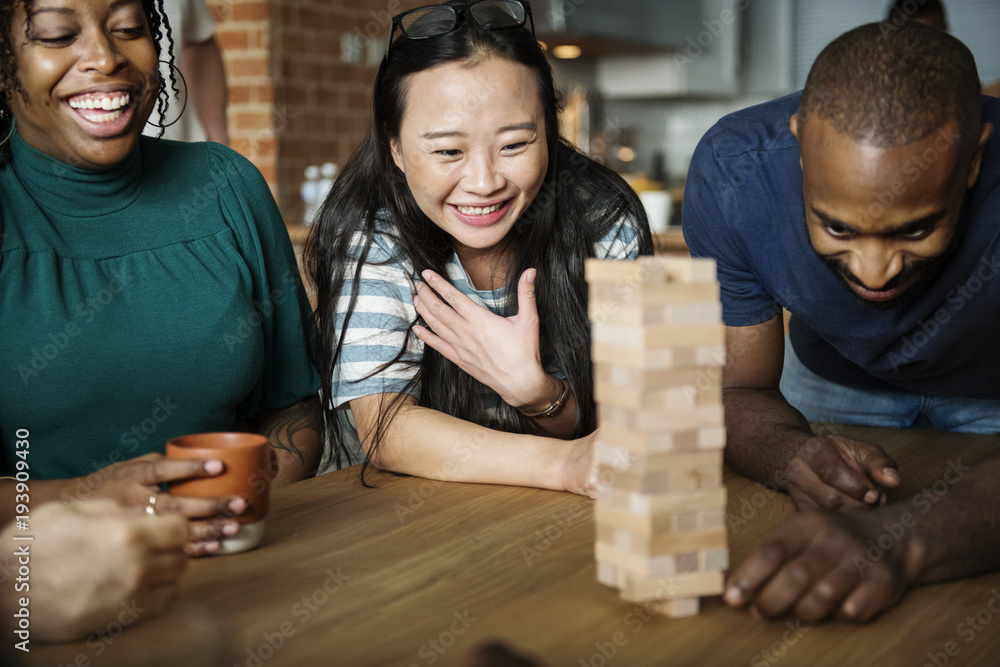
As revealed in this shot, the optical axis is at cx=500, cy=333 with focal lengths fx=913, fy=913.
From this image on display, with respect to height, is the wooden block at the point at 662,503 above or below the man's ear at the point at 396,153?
below

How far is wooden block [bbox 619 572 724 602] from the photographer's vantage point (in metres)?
0.77

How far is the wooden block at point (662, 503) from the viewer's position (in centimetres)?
75

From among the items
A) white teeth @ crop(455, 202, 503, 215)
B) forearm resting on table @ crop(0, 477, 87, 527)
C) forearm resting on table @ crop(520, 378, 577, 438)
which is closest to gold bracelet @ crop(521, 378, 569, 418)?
forearm resting on table @ crop(520, 378, 577, 438)

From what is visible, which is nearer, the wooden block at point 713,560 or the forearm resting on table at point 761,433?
the wooden block at point 713,560

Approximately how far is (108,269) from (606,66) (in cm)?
484

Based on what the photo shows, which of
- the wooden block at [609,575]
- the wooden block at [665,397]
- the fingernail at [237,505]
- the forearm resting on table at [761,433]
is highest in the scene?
the wooden block at [665,397]

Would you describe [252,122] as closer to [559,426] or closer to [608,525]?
[559,426]

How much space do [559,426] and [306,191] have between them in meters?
2.57

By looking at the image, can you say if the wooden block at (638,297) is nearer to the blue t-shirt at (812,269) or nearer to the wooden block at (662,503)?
the wooden block at (662,503)

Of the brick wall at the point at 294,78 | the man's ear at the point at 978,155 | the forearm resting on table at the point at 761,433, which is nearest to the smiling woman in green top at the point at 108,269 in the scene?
the forearm resting on table at the point at 761,433

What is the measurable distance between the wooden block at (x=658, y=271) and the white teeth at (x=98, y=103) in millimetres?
813

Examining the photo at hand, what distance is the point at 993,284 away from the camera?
4.17 feet

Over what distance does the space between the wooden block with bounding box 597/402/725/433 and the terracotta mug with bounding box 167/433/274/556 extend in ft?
1.17

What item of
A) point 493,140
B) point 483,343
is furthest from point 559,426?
point 493,140
